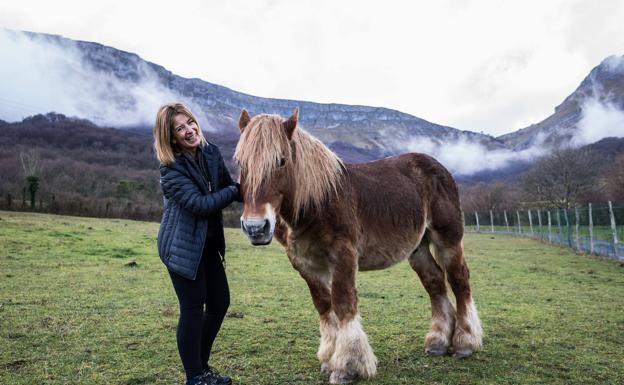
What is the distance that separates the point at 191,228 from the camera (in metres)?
3.38

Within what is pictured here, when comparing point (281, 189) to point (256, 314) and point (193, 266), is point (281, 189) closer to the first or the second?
point (193, 266)

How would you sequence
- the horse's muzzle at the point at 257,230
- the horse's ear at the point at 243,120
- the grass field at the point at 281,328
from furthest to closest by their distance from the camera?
the grass field at the point at 281,328, the horse's ear at the point at 243,120, the horse's muzzle at the point at 257,230

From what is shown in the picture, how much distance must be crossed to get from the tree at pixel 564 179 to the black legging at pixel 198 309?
49313 millimetres

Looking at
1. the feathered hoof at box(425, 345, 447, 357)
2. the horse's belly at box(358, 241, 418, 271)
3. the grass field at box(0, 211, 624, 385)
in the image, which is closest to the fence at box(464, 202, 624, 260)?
the grass field at box(0, 211, 624, 385)

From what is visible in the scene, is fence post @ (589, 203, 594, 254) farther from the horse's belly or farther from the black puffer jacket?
the black puffer jacket

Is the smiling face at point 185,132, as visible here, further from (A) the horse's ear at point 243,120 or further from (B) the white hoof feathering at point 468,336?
(B) the white hoof feathering at point 468,336

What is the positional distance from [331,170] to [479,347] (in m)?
2.73

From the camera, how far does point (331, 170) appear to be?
13.5 ft

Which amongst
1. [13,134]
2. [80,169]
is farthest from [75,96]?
[80,169]

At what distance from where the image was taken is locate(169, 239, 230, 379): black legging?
3416 mm

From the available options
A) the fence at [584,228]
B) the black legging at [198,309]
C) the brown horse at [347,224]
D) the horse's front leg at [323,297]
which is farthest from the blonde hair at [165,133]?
the fence at [584,228]

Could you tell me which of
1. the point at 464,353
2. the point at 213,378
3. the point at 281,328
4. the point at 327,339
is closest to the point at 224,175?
the point at 213,378

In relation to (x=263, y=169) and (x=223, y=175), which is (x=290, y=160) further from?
(x=223, y=175)

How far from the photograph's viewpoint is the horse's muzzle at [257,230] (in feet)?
10.3
